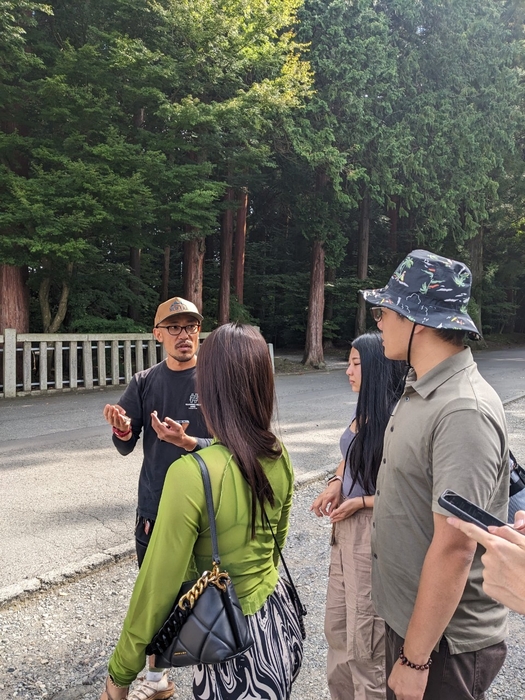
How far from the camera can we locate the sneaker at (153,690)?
8.01 ft

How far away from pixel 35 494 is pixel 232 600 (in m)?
4.40

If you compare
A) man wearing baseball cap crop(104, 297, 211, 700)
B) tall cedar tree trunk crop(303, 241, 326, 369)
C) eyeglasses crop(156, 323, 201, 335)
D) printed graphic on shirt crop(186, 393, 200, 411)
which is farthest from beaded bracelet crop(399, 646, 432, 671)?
tall cedar tree trunk crop(303, 241, 326, 369)

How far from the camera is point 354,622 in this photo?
6.95ft

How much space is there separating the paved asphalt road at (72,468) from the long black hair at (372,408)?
37cm

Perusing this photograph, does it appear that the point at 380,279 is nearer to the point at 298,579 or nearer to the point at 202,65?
the point at 202,65

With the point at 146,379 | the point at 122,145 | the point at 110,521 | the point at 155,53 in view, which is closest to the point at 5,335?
the point at 122,145

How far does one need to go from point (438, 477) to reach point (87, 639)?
2.44m

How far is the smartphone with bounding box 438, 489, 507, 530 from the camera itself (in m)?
1.16

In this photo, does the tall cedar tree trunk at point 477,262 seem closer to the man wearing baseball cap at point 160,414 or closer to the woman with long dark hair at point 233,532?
the man wearing baseball cap at point 160,414

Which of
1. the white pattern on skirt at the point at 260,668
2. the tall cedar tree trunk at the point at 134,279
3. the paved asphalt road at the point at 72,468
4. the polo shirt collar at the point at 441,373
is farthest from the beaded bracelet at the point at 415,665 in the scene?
the tall cedar tree trunk at the point at 134,279

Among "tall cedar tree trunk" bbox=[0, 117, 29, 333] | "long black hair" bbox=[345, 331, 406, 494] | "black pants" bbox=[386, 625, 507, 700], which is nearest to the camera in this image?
"black pants" bbox=[386, 625, 507, 700]

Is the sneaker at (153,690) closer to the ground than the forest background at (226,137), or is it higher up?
closer to the ground

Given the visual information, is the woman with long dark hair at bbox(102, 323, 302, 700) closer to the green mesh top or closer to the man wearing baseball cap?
the green mesh top

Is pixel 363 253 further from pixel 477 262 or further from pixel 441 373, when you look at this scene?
pixel 441 373
